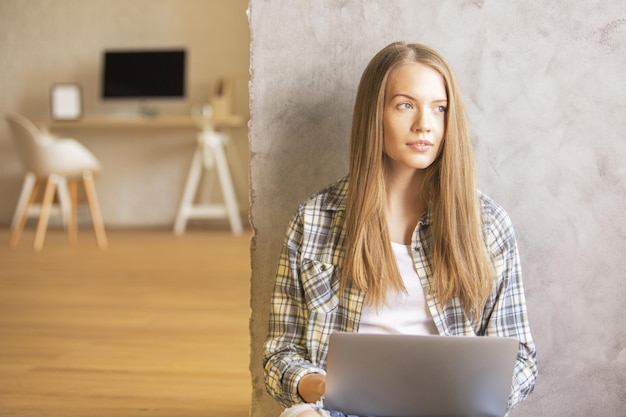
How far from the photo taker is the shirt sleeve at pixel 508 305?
4.25 ft

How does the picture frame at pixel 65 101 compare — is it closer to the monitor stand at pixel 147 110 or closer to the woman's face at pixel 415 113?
the monitor stand at pixel 147 110

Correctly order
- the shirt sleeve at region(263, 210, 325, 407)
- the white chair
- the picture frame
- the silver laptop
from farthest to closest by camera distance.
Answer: the picture frame
the white chair
the shirt sleeve at region(263, 210, 325, 407)
the silver laptop

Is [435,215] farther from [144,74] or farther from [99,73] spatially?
[99,73]

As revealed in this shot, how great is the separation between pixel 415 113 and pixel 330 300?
1.10ft

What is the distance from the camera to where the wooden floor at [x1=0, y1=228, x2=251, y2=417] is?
210 cm

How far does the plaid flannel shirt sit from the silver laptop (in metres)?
0.16

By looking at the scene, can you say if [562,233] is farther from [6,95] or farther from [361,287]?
[6,95]

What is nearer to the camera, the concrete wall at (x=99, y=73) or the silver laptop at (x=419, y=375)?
the silver laptop at (x=419, y=375)

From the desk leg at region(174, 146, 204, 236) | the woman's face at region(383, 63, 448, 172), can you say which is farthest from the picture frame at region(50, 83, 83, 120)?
the woman's face at region(383, 63, 448, 172)

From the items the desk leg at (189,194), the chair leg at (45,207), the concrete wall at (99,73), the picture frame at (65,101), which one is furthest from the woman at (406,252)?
the picture frame at (65,101)

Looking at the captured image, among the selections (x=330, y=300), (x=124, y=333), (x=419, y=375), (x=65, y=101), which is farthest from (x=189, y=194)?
(x=419, y=375)

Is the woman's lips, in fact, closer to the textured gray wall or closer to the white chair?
the textured gray wall

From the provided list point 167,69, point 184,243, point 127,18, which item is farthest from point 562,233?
point 127,18

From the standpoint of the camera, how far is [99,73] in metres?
6.68
